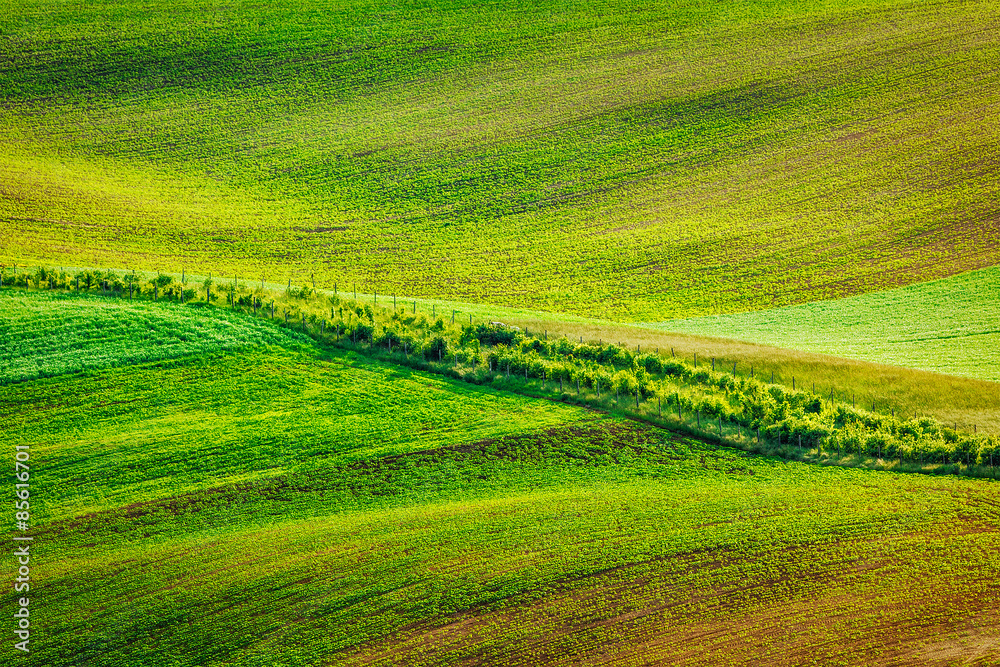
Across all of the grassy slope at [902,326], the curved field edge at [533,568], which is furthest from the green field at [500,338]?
the grassy slope at [902,326]

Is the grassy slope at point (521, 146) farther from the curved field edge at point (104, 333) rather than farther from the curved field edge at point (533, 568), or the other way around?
the curved field edge at point (533, 568)

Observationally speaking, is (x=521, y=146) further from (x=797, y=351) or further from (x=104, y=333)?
(x=104, y=333)

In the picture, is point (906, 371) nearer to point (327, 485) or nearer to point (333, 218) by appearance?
point (327, 485)

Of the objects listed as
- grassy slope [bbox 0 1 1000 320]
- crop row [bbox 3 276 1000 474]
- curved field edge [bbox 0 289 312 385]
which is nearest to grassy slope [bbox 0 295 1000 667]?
curved field edge [bbox 0 289 312 385]

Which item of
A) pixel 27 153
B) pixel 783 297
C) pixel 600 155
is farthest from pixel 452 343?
pixel 27 153

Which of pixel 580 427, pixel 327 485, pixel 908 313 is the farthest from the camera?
pixel 908 313

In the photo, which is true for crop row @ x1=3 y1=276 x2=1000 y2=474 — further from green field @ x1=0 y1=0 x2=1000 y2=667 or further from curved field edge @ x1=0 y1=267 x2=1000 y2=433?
curved field edge @ x1=0 y1=267 x2=1000 y2=433
